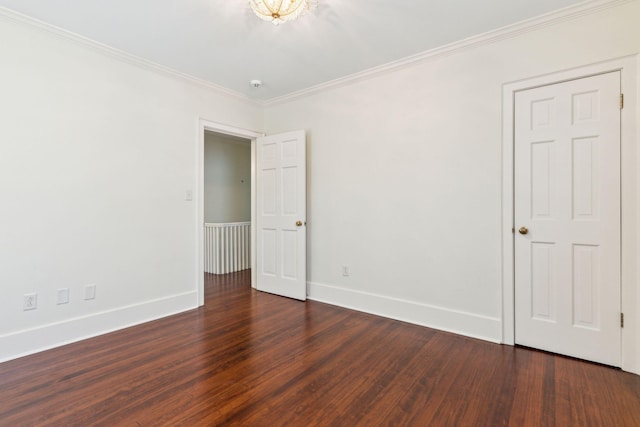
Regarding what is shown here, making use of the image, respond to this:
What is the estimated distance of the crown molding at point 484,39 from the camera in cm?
220

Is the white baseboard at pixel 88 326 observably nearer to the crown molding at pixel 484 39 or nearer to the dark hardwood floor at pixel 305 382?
the dark hardwood floor at pixel 305 382

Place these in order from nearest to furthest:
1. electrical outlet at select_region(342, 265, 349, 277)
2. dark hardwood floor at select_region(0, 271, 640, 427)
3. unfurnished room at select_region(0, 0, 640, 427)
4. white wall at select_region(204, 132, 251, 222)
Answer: dark hardwood floor at select_region(0, 271, 640, 427)
unfurnished room at select_region(0, 0, 640, 427)
electrical outlet at select_region(342, 265, 349, 277)
white wall at select_region(204, 132, 251, 222)

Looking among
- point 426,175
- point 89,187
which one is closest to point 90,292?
point 89,187

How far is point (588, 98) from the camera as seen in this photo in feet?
7.40

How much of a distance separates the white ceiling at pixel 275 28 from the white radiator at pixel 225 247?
9.08 feet

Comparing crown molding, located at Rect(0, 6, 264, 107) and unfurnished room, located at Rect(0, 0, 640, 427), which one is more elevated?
crown molding, located at Rect(0, 6, 264, 107)

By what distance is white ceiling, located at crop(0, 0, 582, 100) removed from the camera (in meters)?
2.21

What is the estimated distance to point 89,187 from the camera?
271 centimetres

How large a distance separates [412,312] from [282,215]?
1.90 meters

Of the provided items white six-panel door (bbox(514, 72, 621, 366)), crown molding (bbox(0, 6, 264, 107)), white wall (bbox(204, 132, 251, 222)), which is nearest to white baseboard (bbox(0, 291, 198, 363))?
crown molding (bbox(0, 6, 264, 107))

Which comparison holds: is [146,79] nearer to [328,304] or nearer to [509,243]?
[328,304]

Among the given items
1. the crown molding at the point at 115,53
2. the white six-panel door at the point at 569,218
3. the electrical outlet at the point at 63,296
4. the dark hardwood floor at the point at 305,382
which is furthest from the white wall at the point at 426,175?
the electrical outlet at the point at 63,296

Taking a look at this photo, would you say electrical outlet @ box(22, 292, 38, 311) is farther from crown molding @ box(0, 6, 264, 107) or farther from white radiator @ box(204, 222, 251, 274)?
white radiator @ box(204, 222, 251, 274)

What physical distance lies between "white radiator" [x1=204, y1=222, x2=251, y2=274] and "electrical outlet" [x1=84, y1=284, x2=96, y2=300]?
2.54 m
